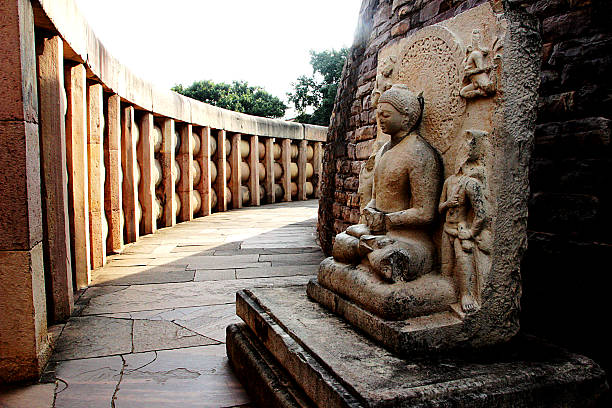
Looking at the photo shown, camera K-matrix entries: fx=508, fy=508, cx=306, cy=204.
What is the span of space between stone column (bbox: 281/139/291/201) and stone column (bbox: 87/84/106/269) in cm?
869

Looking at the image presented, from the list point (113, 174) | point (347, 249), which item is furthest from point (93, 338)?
point (113, 174)

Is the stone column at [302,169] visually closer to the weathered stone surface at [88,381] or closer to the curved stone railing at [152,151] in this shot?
the curved stone railing at [152,151]

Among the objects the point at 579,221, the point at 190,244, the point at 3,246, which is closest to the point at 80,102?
the point at 3,246

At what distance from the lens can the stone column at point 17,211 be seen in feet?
8.37

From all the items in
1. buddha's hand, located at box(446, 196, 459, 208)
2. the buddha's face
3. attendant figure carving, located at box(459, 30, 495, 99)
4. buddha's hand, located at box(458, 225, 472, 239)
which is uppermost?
attendant figure carving, located at box(459, 30, 495, 99)

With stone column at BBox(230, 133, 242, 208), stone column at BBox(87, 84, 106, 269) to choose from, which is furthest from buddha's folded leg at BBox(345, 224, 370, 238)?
stone column at BBox(230, 133, 242, 208)

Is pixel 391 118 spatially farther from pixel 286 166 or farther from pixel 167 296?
pixel 286 166

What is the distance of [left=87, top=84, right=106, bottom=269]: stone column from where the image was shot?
5047 millimetres

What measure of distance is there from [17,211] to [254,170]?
33.3 feet

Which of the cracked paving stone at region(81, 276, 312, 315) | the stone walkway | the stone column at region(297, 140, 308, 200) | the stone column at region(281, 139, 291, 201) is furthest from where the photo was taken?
the stone column at region(297, 140, 308, 200)

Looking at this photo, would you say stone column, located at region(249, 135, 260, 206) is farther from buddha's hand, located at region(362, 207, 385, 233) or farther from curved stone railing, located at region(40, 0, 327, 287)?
buddha's hand, located at region(362, 207, 385, 233)

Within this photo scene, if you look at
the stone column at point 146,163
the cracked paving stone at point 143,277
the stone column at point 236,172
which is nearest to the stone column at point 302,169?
the stone column at point 236,172

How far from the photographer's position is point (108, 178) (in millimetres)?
5895

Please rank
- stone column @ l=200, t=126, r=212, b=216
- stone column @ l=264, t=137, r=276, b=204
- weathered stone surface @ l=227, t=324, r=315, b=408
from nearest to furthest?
weathered stone surface @ l=227, t=324, r=315, b=408
stone column @ l=200, t=126, r=212, b=216
stone column @ l=264, t=137, r=276, b=204
